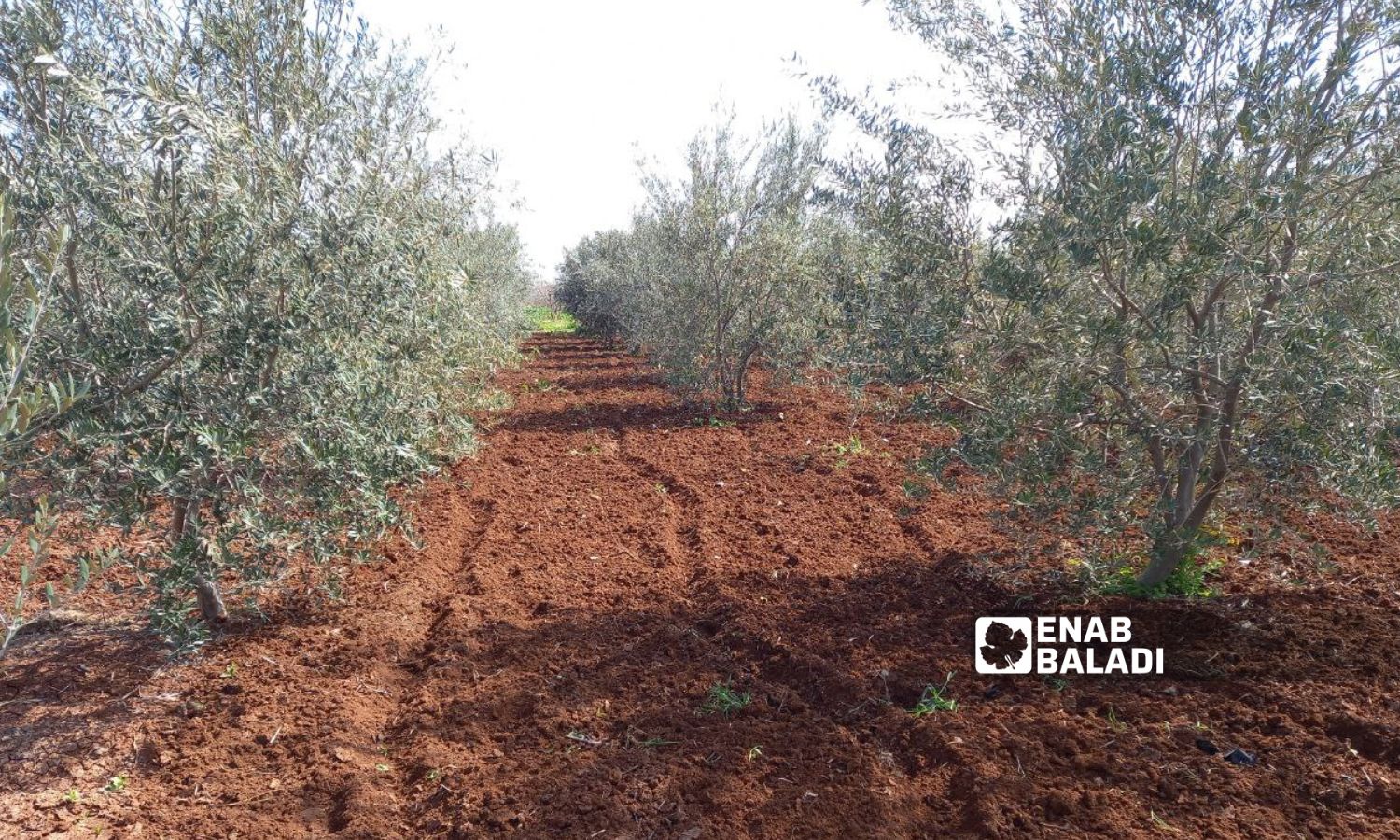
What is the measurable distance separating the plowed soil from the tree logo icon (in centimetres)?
12

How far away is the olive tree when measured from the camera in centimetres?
385

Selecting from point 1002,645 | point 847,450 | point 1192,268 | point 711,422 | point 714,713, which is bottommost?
point 714,713

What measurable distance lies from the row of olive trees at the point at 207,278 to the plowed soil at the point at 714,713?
0.80m

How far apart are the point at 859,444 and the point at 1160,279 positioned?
241 inches

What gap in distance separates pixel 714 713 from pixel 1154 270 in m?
3.32

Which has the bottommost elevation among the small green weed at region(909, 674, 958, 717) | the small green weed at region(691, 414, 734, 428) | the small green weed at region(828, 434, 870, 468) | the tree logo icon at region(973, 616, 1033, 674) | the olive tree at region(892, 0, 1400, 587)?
the small green weed at region(909, 674, 958, 717)

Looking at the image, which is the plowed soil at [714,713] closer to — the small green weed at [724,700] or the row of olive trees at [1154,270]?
the small green weed at [724,700]

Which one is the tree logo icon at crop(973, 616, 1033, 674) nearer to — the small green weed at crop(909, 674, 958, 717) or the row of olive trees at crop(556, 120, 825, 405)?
the small green weed at crop(909, 674, 958, 717)

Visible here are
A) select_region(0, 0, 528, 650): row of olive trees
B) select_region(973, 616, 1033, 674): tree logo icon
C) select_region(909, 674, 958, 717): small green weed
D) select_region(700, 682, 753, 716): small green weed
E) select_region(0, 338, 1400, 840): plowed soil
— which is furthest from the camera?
select_region(973, 616, 1033, 674): tree logo icon

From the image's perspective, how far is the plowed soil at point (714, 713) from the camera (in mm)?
3537

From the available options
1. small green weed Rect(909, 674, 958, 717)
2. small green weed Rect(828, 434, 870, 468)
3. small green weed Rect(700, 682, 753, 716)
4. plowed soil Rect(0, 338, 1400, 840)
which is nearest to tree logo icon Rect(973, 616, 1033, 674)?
plowed soil Rect(0, 338, 1400, 840)

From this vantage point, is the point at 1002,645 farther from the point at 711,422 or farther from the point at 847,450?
the point at 711,422

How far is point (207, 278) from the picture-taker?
3.89 meters

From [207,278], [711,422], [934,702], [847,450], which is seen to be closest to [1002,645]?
[934,702]
